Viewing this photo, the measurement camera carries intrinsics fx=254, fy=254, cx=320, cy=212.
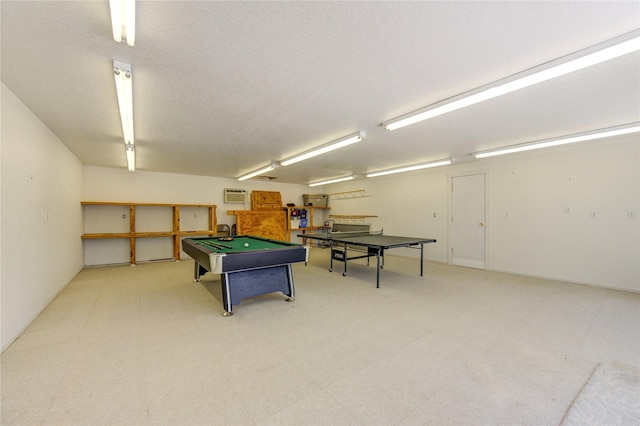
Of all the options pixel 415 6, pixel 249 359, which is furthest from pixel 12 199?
pixel 415 6

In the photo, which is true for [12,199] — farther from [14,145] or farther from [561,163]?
→ [561,163]

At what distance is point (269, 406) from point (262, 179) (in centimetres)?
741

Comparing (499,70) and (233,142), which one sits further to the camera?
(233,142)

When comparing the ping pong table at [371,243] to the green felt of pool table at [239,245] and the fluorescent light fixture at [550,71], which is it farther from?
the fluorescent light fixture at [550,71]

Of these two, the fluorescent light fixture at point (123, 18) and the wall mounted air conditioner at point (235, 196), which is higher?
the fluorescent light fixture at point (123, 18)

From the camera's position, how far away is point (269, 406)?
1.67m

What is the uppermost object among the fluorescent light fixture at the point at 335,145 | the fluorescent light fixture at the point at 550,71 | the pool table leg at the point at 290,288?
the fluorescent light fixture at the point at 550,71

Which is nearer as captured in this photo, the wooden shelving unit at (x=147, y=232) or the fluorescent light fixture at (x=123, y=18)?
the fluorescent light fixture at (x=123, y=18)

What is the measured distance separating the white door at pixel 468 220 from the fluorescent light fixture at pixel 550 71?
393 centimetres

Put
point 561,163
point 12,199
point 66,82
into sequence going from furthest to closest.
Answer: point 561,163 → point 12,199 → point 66,82

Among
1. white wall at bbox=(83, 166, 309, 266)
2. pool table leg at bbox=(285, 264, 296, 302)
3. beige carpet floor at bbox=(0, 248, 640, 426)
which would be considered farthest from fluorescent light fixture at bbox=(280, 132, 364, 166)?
white wall at bbox=(83, 166, 309, 266)

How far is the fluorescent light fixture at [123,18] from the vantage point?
1.35 metres

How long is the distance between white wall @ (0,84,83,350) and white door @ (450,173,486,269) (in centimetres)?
746

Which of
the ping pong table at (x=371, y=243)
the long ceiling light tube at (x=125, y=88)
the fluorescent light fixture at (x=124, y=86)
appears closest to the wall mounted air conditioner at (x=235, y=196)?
the ping pong table at (x=371, y=243)
